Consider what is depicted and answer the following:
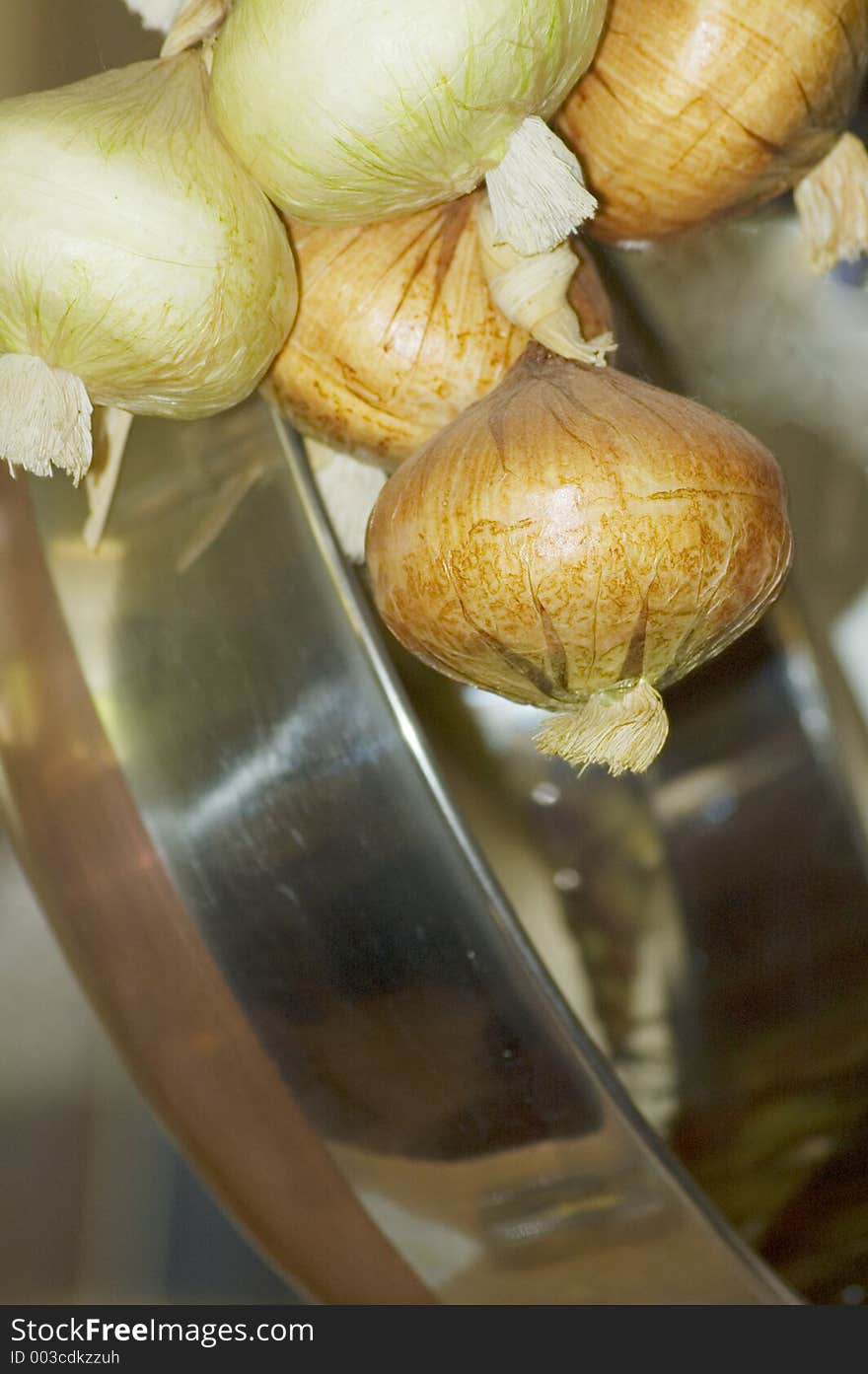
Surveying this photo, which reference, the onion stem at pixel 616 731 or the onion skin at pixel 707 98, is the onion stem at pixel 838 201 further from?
the onion stem at pixel 616 731

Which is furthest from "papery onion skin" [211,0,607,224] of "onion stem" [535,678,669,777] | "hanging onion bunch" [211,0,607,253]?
"onion stem" [535,678,669,777]

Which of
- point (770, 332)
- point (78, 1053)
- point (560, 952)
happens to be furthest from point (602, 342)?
point (78, 1053)

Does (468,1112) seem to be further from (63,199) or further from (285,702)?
(63,199)

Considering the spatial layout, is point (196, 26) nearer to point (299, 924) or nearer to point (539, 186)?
point (539, 186)

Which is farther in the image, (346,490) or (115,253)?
(346,490)

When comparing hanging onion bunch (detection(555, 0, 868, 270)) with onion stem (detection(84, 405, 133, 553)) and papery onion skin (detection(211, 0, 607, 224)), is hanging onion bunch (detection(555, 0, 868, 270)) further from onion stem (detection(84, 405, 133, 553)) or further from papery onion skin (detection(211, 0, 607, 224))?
onion stem (detection(84, 405, 133, 553))

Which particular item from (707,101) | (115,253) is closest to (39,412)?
(115,253)
